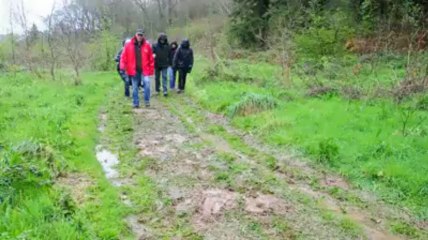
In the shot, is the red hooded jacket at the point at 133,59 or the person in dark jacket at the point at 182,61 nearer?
the red hooded jacket at the point at 133,59

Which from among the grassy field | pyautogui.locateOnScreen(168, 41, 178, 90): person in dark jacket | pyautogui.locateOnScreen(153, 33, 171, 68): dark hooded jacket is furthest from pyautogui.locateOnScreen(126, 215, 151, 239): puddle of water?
pyautogui.locateOnScreen(168, 41, 178, 90): person in dark jacket

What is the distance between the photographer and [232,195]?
229 inches

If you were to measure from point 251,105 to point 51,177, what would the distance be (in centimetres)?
559

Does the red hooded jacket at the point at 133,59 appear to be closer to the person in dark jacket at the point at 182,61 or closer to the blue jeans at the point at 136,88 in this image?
the blue jeans at the point at 136,88

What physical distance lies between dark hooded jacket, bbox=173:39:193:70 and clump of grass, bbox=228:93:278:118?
4.34 metres

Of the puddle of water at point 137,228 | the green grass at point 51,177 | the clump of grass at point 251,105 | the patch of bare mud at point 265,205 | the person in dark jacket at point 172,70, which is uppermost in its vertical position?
the person in dark jacket at point 172,70

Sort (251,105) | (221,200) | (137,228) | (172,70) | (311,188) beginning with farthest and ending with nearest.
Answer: (172,70), (251,105), (311,188), (221,200), (137,228)

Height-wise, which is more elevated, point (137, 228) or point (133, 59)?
point (133, 59)

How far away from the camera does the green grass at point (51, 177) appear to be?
4.66 meters

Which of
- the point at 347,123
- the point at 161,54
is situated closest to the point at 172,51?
the point at 161,54

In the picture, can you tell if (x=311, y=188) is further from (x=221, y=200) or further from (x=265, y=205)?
(x=221, y=200)

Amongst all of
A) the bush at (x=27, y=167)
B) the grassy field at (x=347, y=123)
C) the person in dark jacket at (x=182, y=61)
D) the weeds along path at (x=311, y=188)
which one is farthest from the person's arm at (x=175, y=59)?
the bush at (x=27, y=167)

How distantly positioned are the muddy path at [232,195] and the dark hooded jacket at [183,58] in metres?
6.41

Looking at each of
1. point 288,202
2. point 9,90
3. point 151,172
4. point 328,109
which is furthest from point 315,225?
point 9,90
